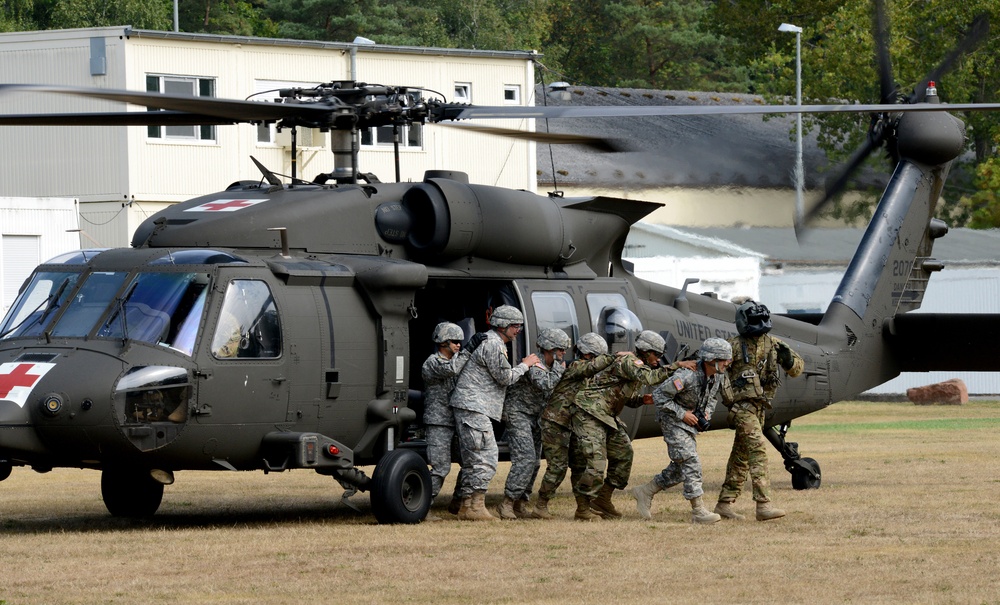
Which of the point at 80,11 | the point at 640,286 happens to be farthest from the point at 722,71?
the point at 640,286

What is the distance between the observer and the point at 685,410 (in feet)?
41.4

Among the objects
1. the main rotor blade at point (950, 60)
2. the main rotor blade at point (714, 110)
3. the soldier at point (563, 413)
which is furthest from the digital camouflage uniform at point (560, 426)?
the main rotor blade at point (950, 60)

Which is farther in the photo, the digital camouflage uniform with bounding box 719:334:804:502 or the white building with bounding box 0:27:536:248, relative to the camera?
the white building with bounding box 0:27:536:248

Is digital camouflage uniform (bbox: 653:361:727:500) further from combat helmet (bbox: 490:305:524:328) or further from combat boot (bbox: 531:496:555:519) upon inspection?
combat helmet (bbox: 490:305:524:328)

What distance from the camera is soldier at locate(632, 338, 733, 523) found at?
12.5 meters

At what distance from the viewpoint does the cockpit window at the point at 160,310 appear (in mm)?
11422

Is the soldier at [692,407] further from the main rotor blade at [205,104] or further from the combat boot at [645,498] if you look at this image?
the main rotor blade at [205,104]

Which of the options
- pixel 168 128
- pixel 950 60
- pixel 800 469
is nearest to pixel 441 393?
pixel 800 469

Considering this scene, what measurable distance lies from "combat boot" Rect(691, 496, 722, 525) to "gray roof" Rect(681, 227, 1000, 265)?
2277cm

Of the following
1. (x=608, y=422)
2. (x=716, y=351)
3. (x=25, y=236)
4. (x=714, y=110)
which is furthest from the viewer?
(x=25, y=236)

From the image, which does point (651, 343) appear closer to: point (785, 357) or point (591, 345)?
point (591, 345)

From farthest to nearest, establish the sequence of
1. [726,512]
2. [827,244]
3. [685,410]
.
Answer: [827,244]
[726,512]
[685,410]

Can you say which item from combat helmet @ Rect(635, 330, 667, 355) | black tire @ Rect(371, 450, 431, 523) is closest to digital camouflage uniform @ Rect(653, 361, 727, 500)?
combat helmet @ Rect(635, 330, 667, 355)

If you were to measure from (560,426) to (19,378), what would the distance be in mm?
4282
